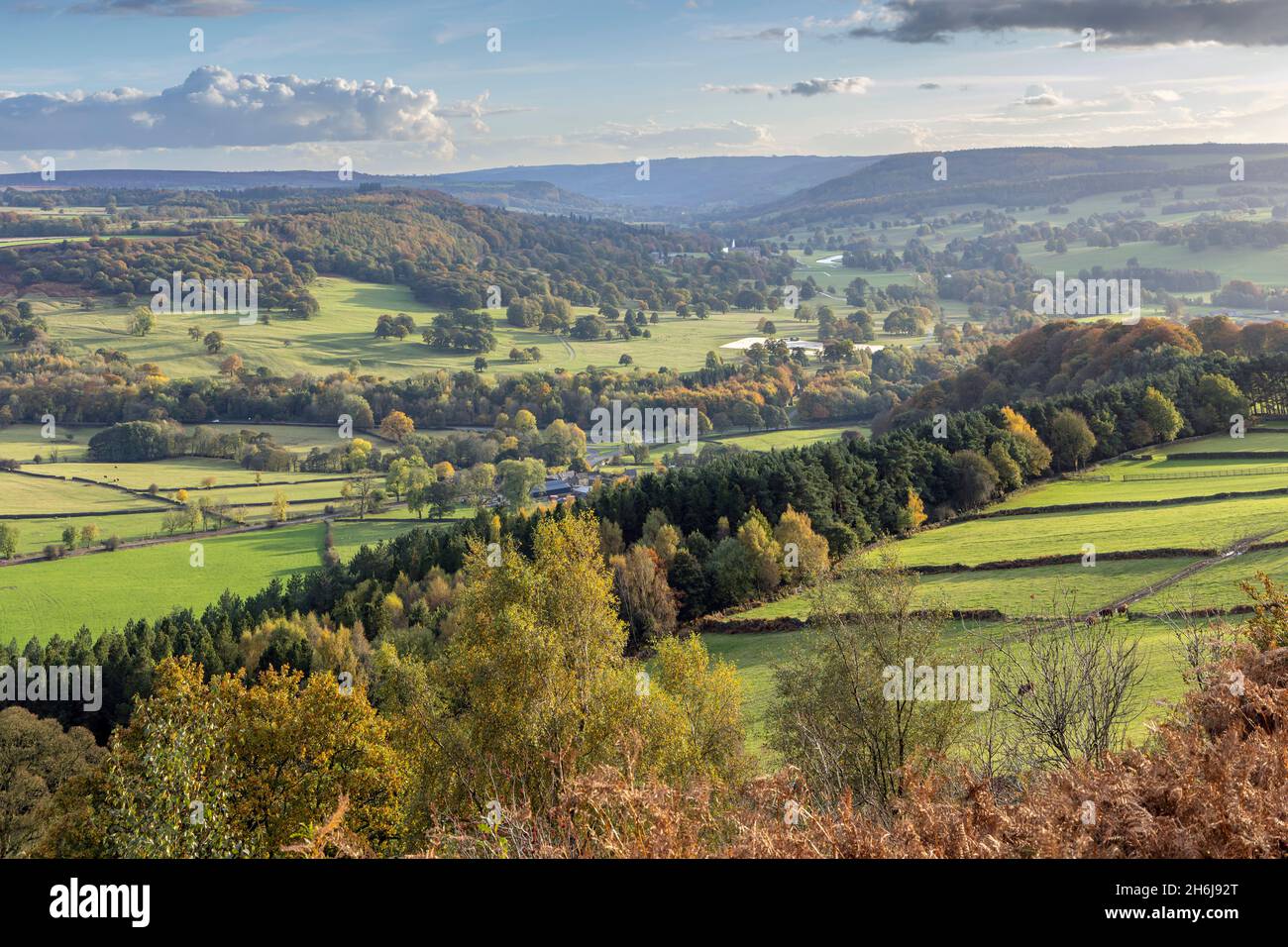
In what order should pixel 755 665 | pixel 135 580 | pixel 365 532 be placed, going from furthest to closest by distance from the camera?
pixel 365 532 < pixel 135 580 < pixel 755 665

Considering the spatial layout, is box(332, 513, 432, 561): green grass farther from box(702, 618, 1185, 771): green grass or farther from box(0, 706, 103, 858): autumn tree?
box(702, 618, 1185, 771): green grass

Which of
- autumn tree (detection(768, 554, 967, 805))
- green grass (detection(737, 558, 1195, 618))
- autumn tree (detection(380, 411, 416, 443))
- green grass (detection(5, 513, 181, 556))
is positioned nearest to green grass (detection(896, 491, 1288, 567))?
green grass (detection(737, 558, 1195, 618))

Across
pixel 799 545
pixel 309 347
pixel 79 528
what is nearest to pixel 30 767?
pixel 799 545

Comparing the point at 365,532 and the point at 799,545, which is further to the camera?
the point at 365,532

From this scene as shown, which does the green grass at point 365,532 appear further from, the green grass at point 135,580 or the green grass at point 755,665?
the green grass at point 755,665

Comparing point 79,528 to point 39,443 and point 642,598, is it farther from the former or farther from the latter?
point 642,598

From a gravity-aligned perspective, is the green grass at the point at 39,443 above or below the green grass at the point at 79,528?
above

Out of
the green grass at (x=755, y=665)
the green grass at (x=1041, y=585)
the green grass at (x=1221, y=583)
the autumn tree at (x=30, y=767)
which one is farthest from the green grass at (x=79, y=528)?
the green grass at (x=1221, y=583)
